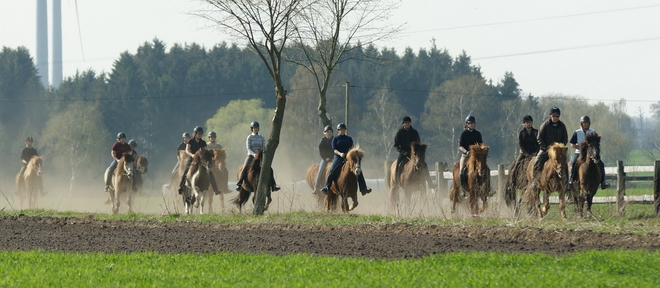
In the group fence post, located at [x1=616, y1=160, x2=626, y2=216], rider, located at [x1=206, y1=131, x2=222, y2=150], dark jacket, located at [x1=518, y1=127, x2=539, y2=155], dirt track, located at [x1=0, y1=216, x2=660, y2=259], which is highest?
rider, located at [x1=206, y1=131, x2=222, y2=150]

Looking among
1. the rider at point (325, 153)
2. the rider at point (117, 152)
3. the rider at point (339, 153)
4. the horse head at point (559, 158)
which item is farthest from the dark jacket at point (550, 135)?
the rider at point (117, 152)

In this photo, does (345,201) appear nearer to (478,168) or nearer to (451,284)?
(478,168)

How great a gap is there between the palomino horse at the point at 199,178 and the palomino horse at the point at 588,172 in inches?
411

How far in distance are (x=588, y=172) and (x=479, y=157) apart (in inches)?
92.3

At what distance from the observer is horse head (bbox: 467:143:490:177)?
838 inches

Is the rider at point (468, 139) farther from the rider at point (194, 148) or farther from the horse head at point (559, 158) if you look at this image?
the rider at point (194, 148)

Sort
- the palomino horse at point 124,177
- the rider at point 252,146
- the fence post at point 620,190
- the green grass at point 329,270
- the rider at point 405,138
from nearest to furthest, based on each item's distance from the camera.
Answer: the green grass at point 329,270 < the fence post at point 620,190 < the rider at point 405,138 < the rider at point 252,146 < the palomino horse at point 124,177

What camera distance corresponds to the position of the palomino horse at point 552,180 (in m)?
20.1

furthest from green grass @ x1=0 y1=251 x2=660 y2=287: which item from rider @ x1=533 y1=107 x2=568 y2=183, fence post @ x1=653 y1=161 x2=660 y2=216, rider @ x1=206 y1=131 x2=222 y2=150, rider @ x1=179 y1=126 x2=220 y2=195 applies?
rider @ x1=206 y1=131 x2=222 y2=150

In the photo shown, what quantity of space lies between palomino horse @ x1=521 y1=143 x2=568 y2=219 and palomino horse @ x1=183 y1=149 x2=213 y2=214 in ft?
31.3

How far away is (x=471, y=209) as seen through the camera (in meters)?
21.5

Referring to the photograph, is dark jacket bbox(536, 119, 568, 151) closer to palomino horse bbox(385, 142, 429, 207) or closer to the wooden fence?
the wooden fence

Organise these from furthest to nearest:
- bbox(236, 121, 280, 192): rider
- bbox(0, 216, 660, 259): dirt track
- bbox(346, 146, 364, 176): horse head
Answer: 1. bbox(236, 121, 280, 192): rider
2. bbox(346, 146, 364, 176): horse head
3. bbox(0, 216, 660, 259): dirt track

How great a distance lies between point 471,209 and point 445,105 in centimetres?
6527
